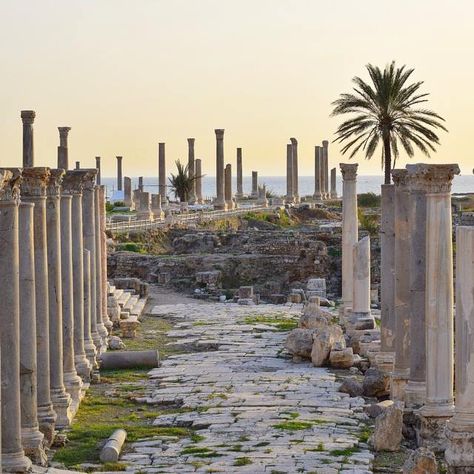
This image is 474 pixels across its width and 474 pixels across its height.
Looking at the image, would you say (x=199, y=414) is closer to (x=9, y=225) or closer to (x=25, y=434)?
(x=25, y=434)

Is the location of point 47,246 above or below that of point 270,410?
above

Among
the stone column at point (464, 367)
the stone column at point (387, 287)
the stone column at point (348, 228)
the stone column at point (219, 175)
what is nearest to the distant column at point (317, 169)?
the stone column at point (219, 175)

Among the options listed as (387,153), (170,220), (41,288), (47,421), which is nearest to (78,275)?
(41,288)

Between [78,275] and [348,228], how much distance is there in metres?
9.56

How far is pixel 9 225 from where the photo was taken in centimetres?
1451

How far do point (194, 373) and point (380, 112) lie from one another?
15909 millimetres

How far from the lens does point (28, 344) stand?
15.9 m

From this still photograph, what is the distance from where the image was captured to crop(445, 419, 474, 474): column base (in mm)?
14875

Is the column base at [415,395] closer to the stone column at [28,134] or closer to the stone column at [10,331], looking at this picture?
the stone column at [10,331]

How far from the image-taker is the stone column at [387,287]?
21.8m

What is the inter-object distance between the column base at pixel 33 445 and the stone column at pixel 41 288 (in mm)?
931

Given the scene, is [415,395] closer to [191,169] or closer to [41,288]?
[41,288]

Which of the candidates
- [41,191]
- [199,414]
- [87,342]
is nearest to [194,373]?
[87,342]

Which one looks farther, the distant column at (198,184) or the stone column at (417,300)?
the distant column at (198,184)
